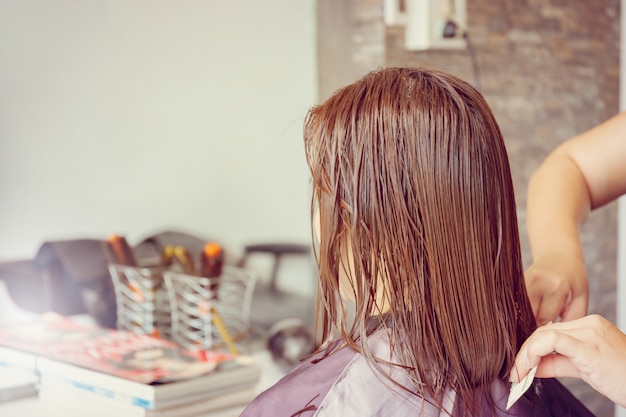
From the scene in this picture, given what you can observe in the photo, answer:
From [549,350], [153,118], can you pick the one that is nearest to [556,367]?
[549,350]

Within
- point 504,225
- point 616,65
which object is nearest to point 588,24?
point 616,65

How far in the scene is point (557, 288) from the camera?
117 cm

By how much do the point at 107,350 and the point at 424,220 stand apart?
0.76m

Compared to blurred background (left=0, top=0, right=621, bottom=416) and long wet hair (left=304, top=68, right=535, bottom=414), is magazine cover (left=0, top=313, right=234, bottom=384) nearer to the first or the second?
blurred background (left=0, top=0, right=621, bottom=416)

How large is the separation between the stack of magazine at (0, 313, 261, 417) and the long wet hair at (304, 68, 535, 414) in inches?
16.2

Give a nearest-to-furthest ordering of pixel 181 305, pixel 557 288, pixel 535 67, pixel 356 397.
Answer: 1. pixel 356 397
2. pixel 557 288
3. pixel 181 305
4. pixel 535 67

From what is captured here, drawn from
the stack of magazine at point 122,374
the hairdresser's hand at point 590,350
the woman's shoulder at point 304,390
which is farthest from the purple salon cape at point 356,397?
the stack of magazine at point 122,374

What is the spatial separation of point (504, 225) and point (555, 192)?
0.43 m

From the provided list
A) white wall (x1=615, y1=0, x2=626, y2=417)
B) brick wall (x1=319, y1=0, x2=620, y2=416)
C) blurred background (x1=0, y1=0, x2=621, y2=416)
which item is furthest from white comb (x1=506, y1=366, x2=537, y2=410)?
Answer: white wall (x1=615, y1=0, x2=626, y2=417)

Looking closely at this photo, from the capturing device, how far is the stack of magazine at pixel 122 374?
1229 mm

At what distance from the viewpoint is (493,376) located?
0.98m

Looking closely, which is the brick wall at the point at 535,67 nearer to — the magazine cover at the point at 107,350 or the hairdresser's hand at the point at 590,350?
the magazine cover at the point at 107,350

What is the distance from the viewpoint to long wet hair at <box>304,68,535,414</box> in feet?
3.07

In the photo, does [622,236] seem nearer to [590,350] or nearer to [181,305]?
[181,305]
